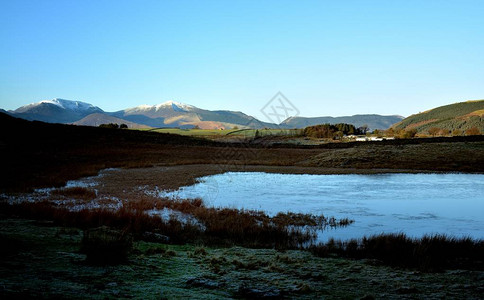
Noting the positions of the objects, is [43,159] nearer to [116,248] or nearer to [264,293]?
[116,248]

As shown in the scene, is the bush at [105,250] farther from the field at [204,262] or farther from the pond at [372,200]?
the pond at [372,200]

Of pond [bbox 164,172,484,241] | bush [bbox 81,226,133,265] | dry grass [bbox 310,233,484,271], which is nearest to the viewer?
bush [bbox 81,226,133,265]

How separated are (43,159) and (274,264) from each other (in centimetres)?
4181

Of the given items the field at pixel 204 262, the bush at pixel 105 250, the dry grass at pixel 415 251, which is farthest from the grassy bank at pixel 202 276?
the dry grass at pixel 415 251

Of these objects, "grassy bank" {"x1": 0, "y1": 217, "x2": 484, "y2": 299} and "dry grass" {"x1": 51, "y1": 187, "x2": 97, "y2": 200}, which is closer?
"grassy bank" {"x1": 0, "y1": 217, "x2": 484, "y2": 299}

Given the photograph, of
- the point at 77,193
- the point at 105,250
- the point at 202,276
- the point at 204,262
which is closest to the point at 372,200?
the point at 204,262

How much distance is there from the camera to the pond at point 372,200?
13.9 meters

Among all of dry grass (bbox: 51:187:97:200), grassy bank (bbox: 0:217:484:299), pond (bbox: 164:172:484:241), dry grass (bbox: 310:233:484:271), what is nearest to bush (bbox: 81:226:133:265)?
grassy bank (bbox: 0:217:484:299)

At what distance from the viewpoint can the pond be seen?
549 inches

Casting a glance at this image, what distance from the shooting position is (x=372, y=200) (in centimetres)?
2080

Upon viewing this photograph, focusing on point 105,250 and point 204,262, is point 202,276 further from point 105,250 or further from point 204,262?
point 105,250

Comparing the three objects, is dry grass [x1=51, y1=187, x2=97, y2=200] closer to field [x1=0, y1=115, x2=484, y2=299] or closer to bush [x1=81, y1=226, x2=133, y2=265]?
field [x1=0, y1=115, x2=484, y2=299]

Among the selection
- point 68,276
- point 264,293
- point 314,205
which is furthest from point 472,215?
point 68,276

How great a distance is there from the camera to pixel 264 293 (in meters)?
6.42
